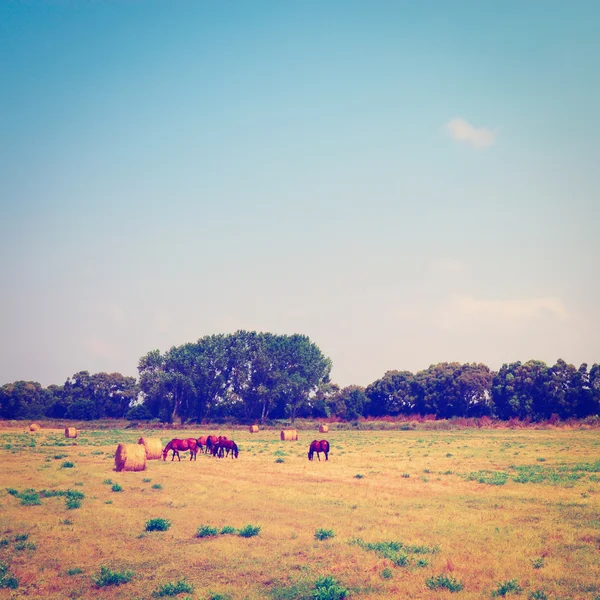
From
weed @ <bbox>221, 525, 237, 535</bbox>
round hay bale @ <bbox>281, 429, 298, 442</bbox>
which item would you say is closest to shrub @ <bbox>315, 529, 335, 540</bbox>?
weed @ <bbox>221, 525, 237, 535</bbox>

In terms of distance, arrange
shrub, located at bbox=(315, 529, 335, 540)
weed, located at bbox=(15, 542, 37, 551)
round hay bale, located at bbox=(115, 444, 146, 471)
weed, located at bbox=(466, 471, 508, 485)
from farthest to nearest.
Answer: round hay bale, located at bbox=(115, 444, 146, 471) < weed, located at bbox=(466, 471, 508, 485) < shrub, located at bbox=(315, 529, 335, 540) < weed, located at bbox=(15, 542, 37, 551)

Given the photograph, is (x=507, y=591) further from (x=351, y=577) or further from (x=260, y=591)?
(x=260, y=591)

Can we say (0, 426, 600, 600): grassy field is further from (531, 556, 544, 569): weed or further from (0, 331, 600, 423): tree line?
(0, 331, 600, 423): tree line

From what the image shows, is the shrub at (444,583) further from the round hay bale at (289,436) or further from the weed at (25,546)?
the round hay bale at (289,436)

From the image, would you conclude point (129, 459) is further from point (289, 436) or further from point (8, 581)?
point (289, 436)

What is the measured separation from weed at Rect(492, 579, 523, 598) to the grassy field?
3cm

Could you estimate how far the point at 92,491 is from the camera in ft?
72.9

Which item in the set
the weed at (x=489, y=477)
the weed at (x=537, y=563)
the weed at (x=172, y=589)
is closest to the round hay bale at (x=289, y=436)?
the weed at (x=489, y=477)

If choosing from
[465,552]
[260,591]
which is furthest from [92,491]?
[465,552]

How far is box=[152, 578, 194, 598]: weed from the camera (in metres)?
10.4

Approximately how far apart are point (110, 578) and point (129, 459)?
61.3 feet

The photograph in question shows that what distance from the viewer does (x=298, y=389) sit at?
10394 centimetres

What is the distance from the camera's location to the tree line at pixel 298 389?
96.7 m

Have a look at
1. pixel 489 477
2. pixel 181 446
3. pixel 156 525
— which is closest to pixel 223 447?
pixel 181 446
